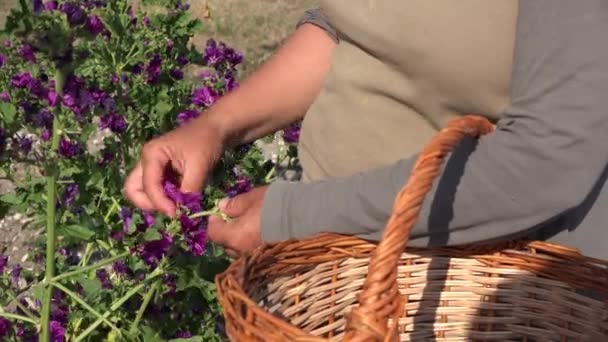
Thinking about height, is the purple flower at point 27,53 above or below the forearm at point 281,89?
above

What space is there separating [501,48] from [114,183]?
1122 mm

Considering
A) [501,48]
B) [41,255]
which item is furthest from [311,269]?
[41,255]

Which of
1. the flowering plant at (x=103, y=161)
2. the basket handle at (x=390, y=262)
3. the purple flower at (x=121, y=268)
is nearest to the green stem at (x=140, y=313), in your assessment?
the flowering plant at (x=103, y=161)

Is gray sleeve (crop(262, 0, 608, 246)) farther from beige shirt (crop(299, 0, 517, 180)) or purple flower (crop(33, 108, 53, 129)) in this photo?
purple flower (crop(33, 108, 53, 129))

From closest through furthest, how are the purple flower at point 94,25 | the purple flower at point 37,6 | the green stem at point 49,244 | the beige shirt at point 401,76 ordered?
the beige shirt at point 401,76 → the green stem at point 49,244 → the purple flower at point 37,6 → the purple flower at point 94,25

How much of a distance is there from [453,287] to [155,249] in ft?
1.69

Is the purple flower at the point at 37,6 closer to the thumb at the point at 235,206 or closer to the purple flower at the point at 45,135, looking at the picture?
the purple flower at the point at 45,135

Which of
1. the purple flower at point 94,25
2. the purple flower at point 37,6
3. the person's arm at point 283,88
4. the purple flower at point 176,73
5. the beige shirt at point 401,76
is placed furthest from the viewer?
the purple flower at point 176,73

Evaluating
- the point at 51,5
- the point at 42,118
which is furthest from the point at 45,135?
the point at 51,5

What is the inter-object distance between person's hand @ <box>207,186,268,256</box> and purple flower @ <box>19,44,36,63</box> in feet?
2.40

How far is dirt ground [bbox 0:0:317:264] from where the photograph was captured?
443 cm

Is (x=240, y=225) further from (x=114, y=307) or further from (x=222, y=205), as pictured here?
(x=114, y=307)

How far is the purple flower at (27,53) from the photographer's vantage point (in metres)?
2.03

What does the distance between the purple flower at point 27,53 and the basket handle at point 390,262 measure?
46.1 inches
